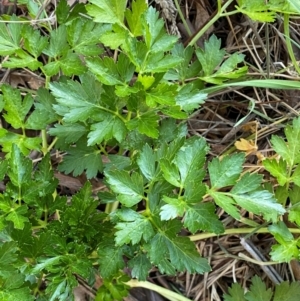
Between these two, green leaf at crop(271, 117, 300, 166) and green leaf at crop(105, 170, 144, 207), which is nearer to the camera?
green leaf at crop(105, 170, 144, 207)

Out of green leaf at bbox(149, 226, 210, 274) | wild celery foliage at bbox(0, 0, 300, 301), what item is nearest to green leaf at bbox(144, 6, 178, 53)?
wild celery foliage at bbox(0, 0, 300, 301)

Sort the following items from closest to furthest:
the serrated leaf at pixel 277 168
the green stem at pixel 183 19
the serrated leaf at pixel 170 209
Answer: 1. the serrated leaf at pixel 170 209
2. the serrated leaf at pixel 277 168
3. the green stem at pixel 183 19

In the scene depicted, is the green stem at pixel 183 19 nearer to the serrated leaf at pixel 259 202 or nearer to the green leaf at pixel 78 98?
the green leaf at pixel 78 98

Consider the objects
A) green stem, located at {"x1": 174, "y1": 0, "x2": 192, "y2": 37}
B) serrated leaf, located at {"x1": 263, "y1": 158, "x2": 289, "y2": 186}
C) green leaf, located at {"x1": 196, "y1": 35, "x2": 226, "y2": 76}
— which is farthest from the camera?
green stem, located at {"x1": 174, "y1": 0, "x2": 192, "y2": 37}

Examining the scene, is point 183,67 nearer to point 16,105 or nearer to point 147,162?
point 147,162

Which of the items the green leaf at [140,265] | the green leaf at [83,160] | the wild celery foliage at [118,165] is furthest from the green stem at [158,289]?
the green leaf at [83,160]

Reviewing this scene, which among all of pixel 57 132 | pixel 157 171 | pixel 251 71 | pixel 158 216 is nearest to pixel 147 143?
pixel 157 171

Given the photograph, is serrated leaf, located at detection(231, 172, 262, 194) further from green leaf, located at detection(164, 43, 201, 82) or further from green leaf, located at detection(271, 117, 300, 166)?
green leaf, located at detection(164, 43, 201, 82)
